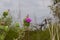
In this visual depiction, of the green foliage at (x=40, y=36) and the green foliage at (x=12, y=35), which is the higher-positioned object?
the green foliage at (x=12, y=35)

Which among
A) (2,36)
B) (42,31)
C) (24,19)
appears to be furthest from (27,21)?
(42,31)

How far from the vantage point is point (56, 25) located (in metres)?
2.64

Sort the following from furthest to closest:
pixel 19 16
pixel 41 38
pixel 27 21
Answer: pixel 41 38 < pixel 19 16 < pixel 27 21

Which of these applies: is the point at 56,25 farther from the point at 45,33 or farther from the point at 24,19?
the point at 45,33

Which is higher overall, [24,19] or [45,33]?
[24,19]

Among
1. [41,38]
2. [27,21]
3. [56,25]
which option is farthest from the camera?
[41,38]

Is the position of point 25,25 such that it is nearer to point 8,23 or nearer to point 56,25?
point 8,23

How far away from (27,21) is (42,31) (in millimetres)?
1085

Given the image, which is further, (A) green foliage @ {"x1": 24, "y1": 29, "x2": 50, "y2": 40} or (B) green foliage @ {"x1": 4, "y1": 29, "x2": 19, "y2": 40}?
(A) green foliage @ {"x1": 24, "y1": 29, "x2": 50, "y2": 40}

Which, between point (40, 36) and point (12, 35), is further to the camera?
point (40, 36)

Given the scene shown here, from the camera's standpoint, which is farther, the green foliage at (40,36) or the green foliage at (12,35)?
the green foliage at (40,36)

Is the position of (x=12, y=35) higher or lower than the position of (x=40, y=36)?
higher

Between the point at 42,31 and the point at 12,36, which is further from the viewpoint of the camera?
the point at 42,31

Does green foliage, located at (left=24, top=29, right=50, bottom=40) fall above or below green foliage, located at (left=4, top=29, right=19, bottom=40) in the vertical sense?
below
